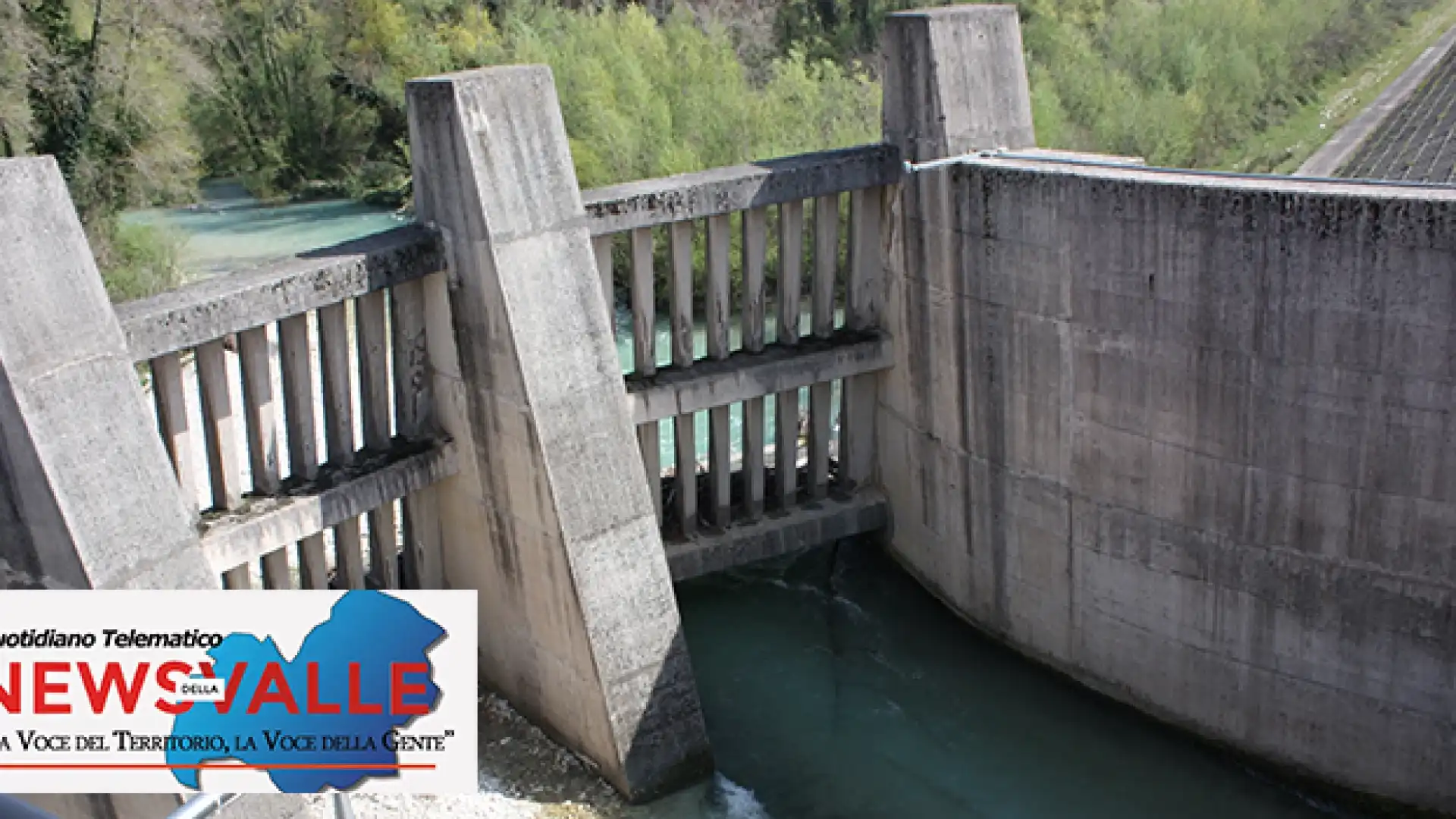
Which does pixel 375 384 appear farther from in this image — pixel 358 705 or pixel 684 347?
pixel 358 705

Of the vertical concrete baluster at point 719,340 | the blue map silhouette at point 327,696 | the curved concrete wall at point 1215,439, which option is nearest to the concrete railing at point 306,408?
the vertical concrete baluster at point 719,340

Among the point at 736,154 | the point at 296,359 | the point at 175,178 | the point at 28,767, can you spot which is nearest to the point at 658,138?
the point at 736,154

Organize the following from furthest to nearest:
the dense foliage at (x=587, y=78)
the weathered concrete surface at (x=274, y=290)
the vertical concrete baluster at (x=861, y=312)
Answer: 1. the dense foliage at (x=587, y=78)
2. the vertical concrete baluster at (x=861, y=312)
3. the weathered concrete surface at (x=274, y=290)

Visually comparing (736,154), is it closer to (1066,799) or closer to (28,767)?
(1066,799)

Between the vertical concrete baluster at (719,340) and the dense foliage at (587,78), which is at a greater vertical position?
→ the dense foliage at (587,78)

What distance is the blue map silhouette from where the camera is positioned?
498cm

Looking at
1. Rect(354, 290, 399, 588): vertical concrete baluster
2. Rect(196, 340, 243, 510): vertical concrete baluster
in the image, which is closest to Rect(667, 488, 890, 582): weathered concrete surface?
Rect(354, 290, 399, 588): vertical concrete baluster

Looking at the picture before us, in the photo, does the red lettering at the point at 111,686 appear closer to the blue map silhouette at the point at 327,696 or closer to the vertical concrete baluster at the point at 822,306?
the blue map silhouette at the point at 327,696

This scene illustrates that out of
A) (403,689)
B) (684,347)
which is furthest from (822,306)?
(403,689)

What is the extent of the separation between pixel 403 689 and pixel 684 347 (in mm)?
8067

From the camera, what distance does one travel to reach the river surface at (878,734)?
37.0ft

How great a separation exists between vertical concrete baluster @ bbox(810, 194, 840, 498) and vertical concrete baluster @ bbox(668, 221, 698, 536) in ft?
4.02

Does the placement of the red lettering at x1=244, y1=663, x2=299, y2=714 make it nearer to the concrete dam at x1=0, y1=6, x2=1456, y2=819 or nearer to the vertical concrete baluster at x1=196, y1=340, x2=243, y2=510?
the concrete dam at x1=0, y1=6, x2=1456, y2=819

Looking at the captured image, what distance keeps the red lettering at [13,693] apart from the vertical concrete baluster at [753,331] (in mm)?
8564
